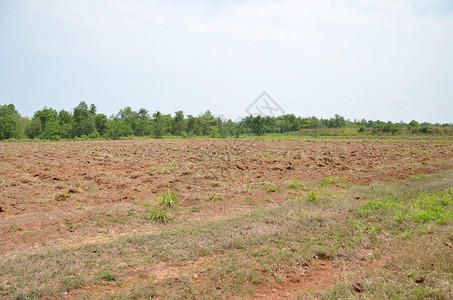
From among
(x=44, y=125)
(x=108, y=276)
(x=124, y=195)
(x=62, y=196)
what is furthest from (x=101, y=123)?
(x=108, y=276)

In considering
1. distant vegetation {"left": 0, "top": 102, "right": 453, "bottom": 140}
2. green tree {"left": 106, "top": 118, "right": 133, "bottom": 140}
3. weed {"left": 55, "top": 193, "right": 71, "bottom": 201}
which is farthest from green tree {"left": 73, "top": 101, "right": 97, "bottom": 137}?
weed {"left": 55, "top": 193, "right": 71, "bottom": 201}

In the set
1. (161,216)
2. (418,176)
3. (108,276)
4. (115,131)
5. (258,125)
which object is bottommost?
(108,276)

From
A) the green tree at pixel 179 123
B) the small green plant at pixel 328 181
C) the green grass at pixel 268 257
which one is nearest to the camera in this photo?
the green grass at pixel 268 257

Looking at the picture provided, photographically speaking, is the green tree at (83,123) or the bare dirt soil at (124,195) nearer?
the bare dirt soil at (124,195)

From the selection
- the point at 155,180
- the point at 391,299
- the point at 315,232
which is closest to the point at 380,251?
the point at 315,232

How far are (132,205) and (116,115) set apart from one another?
6335cm

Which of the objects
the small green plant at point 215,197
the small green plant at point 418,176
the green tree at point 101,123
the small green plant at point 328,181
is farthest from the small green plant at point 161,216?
the green tree at point 101,123

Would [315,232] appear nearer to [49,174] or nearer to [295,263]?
[295,263]

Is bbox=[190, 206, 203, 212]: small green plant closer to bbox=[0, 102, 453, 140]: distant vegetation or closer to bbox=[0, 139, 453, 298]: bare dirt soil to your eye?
bbox=[0, 139, 453, 298]: bare dirt soil

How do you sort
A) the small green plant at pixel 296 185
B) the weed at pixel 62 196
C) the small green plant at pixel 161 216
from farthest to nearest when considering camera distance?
the small green plant at pixel 296 185
the weed at pixel 62 196
the small green plant at pixel 161 216

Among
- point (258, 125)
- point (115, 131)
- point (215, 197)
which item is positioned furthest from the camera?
point (258, 125)

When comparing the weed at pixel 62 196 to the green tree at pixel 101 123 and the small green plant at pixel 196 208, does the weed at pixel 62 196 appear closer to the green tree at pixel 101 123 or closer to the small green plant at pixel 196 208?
the small green plant at pixel 196 208

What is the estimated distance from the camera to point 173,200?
7195 millimetres

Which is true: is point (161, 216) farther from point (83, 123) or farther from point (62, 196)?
point (83, 123)
